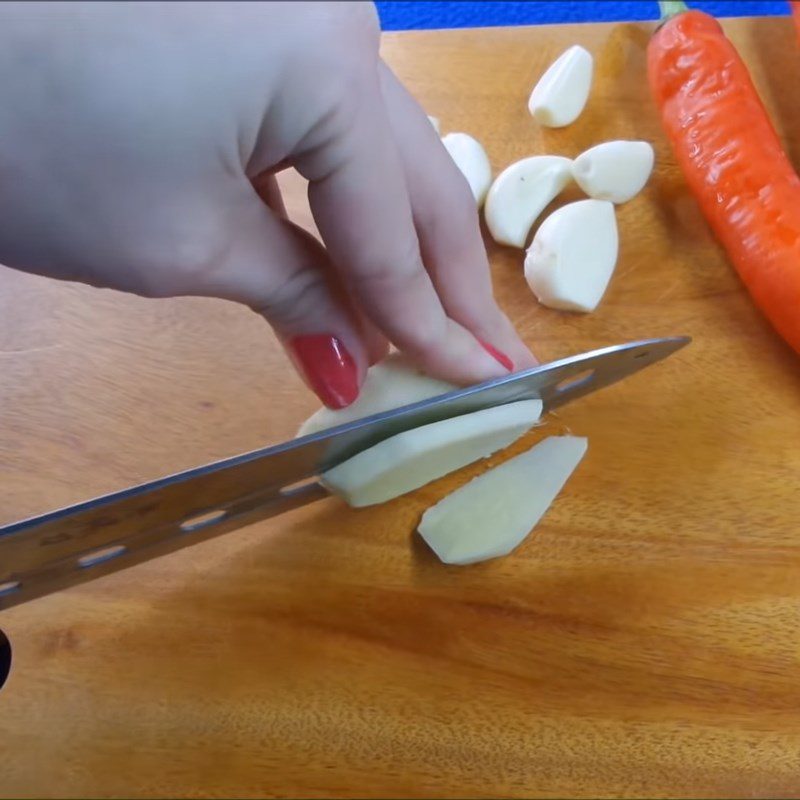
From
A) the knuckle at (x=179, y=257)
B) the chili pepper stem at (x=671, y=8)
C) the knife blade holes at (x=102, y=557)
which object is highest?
the knuckle at (x=179, y=257)

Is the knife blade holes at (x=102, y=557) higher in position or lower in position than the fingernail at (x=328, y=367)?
lower

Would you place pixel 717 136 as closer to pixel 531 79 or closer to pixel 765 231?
pixel 765 231

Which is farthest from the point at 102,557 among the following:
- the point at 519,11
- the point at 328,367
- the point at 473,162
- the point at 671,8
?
the point at 519,11

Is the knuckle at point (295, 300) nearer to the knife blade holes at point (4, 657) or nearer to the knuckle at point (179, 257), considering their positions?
the knuckle at point (179, 257)

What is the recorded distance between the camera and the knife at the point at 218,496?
2.22 feet

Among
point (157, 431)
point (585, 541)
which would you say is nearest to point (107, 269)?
point (157, 431)

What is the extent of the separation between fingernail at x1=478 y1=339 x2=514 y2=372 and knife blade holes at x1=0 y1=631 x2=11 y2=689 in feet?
1.78

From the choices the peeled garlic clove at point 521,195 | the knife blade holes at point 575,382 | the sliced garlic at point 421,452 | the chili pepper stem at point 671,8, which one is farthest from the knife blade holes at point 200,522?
the chili pepper stem at point 671,8

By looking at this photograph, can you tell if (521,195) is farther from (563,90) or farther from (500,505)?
(500,505)

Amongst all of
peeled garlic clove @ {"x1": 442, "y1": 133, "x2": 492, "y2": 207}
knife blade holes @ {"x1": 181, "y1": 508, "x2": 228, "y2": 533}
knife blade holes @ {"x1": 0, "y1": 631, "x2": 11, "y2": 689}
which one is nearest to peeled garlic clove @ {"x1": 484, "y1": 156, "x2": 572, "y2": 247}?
peeled garlic clove @ {"x1": 442, "y1": 133, "x2": 492, "y2": 207}

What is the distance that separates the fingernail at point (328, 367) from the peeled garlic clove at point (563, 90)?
52 cm

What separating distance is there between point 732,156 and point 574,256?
26 cm

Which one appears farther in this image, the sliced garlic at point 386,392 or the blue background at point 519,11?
the blue background at point 519,11

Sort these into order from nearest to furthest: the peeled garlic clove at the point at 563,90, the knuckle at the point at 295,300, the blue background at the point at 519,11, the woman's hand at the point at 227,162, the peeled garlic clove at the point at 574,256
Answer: the woman's hand at the point at 227,162
the knuckle at the point at 295,300
the peeled garlic clove at the point at 574,256
the peeled garlic clove at the point at 563,90
the blue background at the point at 519,11
